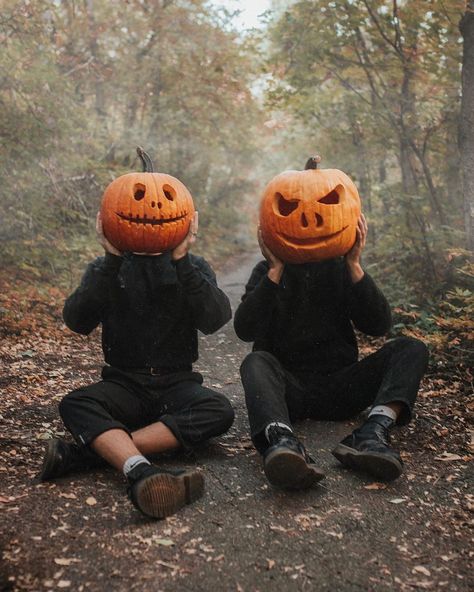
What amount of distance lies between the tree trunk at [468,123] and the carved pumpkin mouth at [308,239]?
141 inches

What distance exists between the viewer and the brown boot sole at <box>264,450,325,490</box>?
9.39ft

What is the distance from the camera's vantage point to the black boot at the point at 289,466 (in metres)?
2.86

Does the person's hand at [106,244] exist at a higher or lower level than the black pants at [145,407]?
higher

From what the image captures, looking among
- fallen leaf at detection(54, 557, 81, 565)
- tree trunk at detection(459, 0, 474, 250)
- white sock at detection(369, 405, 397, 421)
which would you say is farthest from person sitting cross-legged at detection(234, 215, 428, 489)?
tree trunk at detection(459, 0, 474, 250)

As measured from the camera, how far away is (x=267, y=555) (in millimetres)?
2465

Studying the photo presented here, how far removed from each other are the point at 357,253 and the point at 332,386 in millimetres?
889

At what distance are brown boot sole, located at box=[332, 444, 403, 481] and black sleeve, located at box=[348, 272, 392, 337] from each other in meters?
0.90

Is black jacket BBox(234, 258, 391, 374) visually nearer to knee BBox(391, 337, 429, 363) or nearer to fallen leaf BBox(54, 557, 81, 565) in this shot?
knee BBox(391, 337, 429, 363)

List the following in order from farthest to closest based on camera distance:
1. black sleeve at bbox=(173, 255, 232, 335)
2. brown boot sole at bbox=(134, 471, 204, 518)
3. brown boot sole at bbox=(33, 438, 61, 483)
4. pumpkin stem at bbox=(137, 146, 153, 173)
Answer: pumpkin stem at bbox=(137, 146, 153, 173), black sleeve at bbox=(173, 255, 232, 335), brown boot sole at bbox=(33, 438, 61, 483), brown boot sole at bbox=(134, 471, 204, 518)

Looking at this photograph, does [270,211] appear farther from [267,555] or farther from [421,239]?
[421,239]

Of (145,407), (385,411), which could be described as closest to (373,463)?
(385,411)

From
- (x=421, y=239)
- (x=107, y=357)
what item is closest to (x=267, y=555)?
(x=107, y=357)

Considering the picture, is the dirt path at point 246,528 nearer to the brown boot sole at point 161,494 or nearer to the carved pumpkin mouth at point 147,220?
the brown boot sole at point 161,494

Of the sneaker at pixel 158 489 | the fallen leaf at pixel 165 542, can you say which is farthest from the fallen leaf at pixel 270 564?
the sneaker at pixel 158 489
